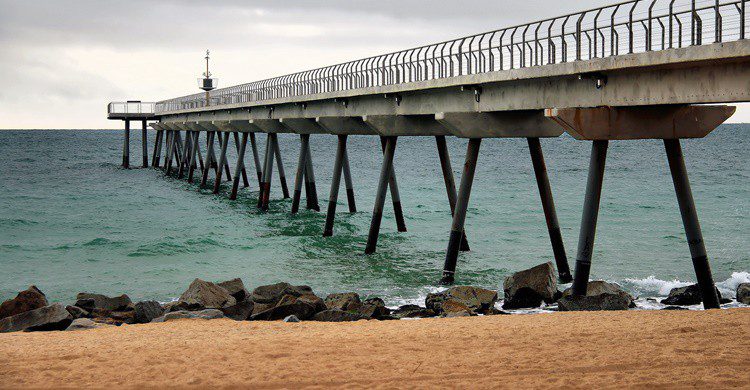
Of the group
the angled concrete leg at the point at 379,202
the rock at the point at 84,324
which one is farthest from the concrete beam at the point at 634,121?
the angled concrete leg at the point at 379,202

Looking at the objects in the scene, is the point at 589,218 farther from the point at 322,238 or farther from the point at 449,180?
the point at 322,238

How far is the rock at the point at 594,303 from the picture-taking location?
1581cm

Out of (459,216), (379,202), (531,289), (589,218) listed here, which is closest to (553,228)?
(459,216)

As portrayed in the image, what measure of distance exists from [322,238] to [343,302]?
13668 mm

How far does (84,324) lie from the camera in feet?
50.8

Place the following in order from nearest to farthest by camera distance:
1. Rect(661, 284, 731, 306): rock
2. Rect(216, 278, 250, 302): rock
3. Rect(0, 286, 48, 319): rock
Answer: Rect(0, 286, 48, 319): rock → Rect(661, 284, 731, 306): rock → Rect(216, 278, 250, 302): rock

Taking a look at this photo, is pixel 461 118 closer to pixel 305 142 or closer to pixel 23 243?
pixel 305 142

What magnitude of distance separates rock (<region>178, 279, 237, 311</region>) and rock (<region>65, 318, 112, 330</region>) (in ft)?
5.54

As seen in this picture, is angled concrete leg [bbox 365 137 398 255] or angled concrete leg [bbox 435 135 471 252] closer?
angled concrete leg [bbox 365 137 398 255]

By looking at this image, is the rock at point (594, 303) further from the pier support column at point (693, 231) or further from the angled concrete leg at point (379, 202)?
the angled concrete leg at point (379, 202)

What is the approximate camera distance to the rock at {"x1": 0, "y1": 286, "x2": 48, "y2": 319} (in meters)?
16.6

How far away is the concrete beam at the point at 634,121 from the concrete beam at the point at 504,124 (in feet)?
11.4

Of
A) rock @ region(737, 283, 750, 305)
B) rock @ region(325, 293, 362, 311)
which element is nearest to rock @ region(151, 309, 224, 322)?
rock @ region(325, 293, 362, 311)

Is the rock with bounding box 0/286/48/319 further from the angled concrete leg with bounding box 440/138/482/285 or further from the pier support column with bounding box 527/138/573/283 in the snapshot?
the pier support column with bounding box 527/138/573/283
